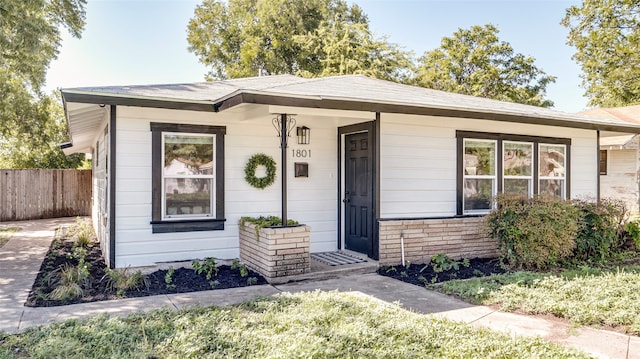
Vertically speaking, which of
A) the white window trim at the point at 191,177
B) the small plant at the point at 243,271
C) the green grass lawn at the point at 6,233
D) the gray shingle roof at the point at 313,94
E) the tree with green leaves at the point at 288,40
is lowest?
the green grass lawn at the point at 6,233

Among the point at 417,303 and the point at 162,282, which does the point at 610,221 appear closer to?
the point at 417,303

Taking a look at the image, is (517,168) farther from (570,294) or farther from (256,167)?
(256,167)

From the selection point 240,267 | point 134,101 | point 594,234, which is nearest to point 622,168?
point 594,234

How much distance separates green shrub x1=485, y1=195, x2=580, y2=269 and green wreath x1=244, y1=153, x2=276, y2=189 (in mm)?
3680

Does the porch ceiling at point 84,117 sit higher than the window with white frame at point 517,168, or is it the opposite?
the porch ceiling at point 84,117

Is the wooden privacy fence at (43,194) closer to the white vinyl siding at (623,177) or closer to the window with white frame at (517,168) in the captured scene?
the window with white frame at (517,168)

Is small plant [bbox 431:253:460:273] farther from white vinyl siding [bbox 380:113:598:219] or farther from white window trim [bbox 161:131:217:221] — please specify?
white window trim [bbox 161:131:217:221]

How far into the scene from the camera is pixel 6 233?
11484mm

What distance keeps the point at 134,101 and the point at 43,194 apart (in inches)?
471

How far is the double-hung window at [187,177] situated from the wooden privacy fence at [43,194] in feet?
37.3

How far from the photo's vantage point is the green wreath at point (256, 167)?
24.0 ft

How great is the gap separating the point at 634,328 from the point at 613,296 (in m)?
1.07

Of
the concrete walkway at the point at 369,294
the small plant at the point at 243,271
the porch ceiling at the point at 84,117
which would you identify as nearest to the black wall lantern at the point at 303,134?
the small plant at the point at 243,271

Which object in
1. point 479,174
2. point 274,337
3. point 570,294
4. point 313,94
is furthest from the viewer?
point 479,174
